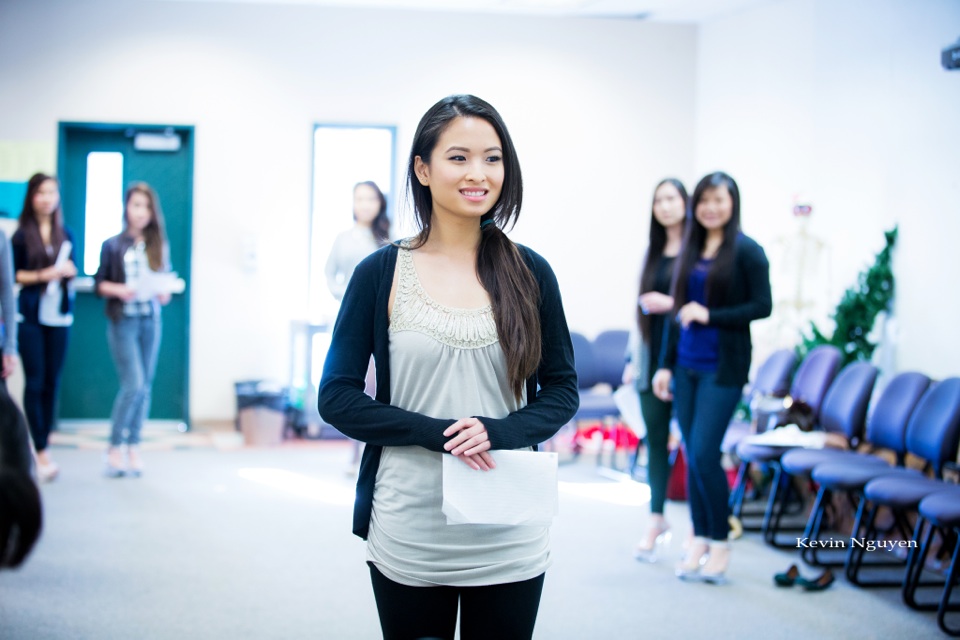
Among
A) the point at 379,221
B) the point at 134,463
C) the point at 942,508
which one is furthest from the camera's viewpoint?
the point at 134,463

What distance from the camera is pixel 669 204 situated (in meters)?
4.22

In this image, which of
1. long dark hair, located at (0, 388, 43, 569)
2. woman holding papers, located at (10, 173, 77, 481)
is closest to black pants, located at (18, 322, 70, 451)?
woman holding papers, located at (10, 173, 77, 481)

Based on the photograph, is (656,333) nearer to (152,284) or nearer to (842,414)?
(842,414)

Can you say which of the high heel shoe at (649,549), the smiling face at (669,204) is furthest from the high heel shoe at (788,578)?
the smiling face at (669,204)

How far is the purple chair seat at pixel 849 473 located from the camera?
4.02 meters

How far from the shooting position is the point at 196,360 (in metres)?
7.71

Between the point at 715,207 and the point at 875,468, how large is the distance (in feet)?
4.39

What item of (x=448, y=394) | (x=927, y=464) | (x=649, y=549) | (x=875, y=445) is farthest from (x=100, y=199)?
(x=448, y=394)

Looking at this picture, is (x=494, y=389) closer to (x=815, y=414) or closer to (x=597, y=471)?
(x=815, y=414)

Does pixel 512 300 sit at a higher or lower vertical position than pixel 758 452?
higher

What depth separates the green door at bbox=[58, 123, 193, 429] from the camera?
764 cm

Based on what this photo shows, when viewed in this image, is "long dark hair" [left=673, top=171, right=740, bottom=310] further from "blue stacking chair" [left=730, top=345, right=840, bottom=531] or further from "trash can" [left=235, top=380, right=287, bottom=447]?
"trash can" [left=235, top=380, right=287, bottom=447]

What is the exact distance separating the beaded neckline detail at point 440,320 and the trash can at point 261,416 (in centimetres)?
569

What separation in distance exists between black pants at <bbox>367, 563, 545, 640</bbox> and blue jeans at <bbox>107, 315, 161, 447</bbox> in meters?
4.34
